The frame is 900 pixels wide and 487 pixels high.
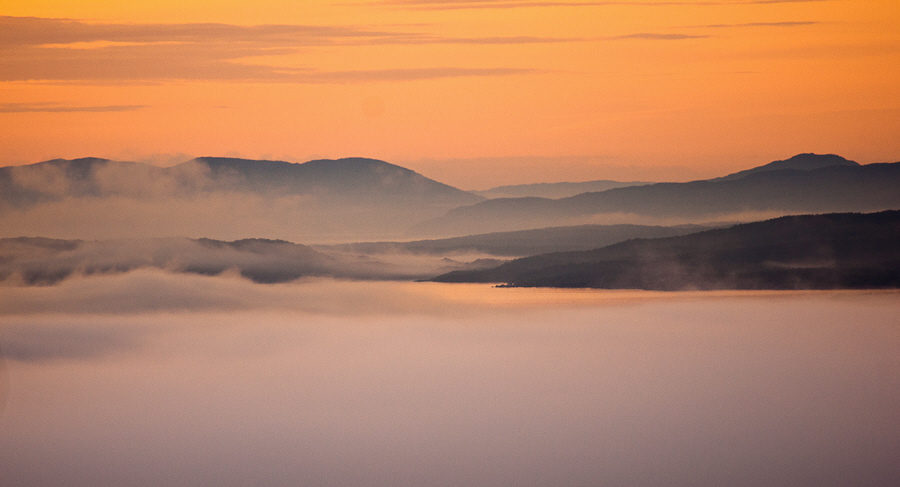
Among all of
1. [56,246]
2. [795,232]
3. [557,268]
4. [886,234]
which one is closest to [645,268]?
[557,268]

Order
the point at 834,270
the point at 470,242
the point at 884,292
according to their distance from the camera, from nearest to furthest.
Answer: the point at 884,292
the point at 834,270
the point at 470,242

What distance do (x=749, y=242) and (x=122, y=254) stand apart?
9353 centimetres

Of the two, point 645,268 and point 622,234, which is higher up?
point 622,234

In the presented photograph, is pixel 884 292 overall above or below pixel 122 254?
below

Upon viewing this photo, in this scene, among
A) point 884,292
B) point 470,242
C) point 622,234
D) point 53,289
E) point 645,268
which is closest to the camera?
point 884,292

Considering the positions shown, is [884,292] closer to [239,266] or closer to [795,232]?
[795,232]

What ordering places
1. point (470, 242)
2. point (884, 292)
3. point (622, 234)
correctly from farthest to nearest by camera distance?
point (470, 242), point (622, 234), point (884, 292)

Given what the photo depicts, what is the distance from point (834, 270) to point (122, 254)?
103 m

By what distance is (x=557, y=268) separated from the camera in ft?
388

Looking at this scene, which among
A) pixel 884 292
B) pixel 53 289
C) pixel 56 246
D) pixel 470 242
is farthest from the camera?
pixel 470 242

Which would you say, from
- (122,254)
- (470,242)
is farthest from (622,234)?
(122,254)

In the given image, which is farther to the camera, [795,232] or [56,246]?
[56,246]

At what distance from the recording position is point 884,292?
98938 mm

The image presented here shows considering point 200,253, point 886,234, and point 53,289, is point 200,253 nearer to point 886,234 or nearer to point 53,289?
point 53,289
